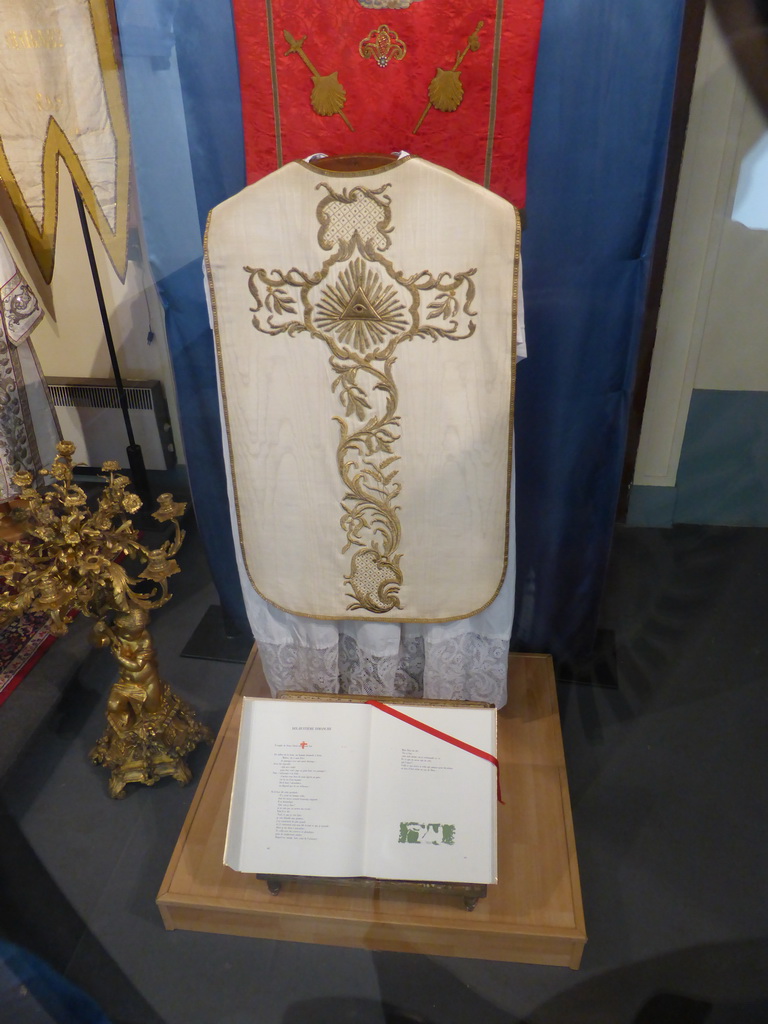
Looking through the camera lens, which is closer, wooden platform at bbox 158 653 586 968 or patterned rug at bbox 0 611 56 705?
wooden platform at bbox 158 653 586 968

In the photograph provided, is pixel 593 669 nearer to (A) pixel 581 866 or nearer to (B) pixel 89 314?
(A) pixel 581 866

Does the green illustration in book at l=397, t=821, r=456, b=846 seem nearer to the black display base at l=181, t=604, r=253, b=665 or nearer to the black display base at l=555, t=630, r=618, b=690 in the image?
the black display base at l=555, t=630, r=618, b=690

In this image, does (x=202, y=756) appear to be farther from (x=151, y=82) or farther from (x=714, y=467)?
(x=714, y=467)

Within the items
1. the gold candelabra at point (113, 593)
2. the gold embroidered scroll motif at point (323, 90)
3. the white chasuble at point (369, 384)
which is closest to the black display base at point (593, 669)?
Result: the white chasuble at point (369, 384)

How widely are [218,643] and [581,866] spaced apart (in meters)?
1.40

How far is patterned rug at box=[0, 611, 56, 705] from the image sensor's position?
2568 mm

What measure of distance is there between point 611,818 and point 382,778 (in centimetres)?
75

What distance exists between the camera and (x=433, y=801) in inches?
71.6

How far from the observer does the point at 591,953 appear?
186 cm

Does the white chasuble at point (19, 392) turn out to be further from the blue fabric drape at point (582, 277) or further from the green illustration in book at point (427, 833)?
the green illustration in book at point (427, 833)

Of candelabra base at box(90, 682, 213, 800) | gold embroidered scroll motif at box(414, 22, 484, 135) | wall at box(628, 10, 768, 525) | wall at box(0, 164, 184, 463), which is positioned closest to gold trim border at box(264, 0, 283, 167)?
gold embroidered scroll motif at box(414, 22, 484, 135)

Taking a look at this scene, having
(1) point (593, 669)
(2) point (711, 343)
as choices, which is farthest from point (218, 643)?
(2) point (711, 343)

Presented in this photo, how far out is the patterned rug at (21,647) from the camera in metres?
2.57

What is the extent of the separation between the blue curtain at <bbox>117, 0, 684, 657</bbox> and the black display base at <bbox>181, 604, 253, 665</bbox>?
537 mm
